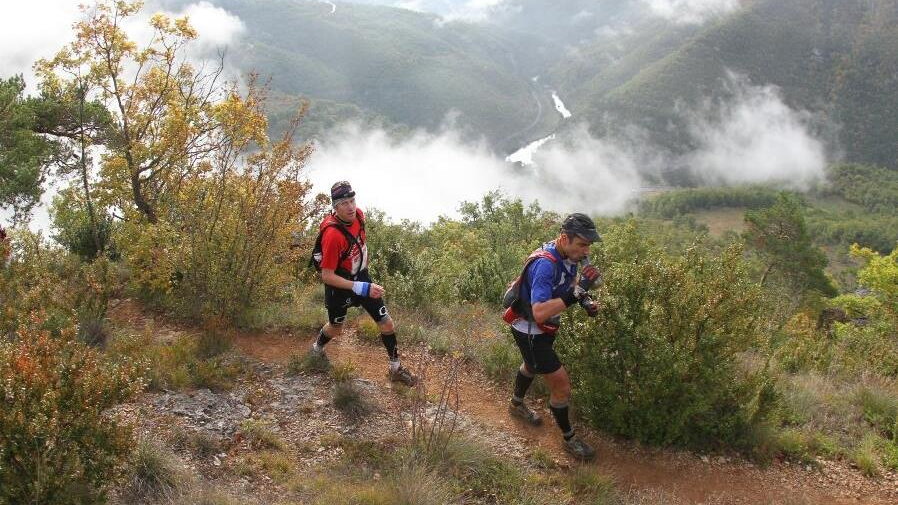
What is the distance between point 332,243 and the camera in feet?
17.1

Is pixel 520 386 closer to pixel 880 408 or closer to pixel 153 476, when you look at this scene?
pixel 153 476

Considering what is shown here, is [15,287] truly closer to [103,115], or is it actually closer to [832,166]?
[103,115]

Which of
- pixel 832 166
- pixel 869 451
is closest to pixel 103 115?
pixel 869 451

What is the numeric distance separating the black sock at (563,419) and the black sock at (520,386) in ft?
1.39

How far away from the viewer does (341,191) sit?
518 centimetres

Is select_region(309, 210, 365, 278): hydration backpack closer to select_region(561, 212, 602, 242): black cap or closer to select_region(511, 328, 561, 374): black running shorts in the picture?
select_region(511, 328, 561, 374): black running shorts

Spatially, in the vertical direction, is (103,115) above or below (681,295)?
above

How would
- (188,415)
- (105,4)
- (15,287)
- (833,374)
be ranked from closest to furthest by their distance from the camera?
(188,415)
(15,287)
(833,374)
(105,4)

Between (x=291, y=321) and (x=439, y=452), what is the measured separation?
330cm

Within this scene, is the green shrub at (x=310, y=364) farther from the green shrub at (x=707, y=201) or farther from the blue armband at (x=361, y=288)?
the green shrub at (x=707, y=201)

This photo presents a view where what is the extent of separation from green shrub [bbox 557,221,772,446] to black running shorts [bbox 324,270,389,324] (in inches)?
71.9

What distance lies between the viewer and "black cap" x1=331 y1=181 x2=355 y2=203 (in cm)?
515

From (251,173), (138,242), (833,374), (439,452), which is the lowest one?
(439,452)

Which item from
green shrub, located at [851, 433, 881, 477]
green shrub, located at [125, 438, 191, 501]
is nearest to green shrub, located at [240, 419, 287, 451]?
green shrub, located at [125, 438, 191, 501]
